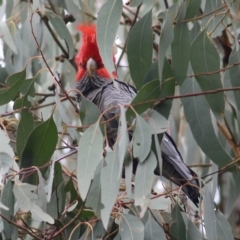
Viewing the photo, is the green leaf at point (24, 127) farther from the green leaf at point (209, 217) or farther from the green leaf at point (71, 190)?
the green leaf at point (209, 217)

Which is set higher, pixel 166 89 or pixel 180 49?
pixel 180 49

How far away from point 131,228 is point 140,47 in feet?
2.32

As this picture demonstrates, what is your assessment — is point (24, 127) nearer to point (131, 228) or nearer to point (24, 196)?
point (24, 196)

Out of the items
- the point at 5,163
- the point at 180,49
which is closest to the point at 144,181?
the point at 5,163

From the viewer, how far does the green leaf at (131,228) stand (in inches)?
81.9

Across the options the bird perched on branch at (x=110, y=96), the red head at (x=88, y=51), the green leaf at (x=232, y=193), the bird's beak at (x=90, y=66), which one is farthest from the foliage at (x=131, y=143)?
the green leaf at (x=232, y=193)

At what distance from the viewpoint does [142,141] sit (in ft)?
6.72

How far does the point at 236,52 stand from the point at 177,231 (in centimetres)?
73

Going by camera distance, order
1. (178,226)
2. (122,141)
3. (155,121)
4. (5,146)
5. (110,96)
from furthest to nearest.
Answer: (110,96) → (178,226) → (155,121) → (5,146) → (122,141)

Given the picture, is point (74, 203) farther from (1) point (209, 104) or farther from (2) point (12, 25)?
(2) point (12, 25)

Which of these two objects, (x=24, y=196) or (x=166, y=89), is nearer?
(x=24, y=196)

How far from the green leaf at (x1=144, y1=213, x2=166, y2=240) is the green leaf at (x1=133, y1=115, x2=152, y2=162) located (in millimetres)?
291

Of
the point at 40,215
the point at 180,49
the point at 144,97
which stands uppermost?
the point at 180,49

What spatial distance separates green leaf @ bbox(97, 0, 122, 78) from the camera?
2055 millimetres
